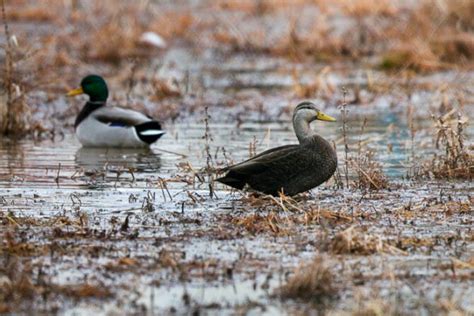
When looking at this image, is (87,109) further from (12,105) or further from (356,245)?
(356,245)

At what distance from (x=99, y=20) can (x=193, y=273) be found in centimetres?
2026

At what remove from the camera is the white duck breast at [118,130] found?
1355cm

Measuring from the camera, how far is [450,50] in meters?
20.2

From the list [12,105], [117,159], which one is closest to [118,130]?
[117,159]

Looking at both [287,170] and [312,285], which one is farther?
[287,170]

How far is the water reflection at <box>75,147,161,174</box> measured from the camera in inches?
467

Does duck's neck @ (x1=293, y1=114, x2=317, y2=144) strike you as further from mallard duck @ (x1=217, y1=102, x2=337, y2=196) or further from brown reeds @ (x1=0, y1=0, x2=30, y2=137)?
brown reeds @ (x1=0, y1=0, x2=30, y2=137)

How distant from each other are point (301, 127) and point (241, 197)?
0.82 metres

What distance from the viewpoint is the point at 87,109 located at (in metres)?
14.1

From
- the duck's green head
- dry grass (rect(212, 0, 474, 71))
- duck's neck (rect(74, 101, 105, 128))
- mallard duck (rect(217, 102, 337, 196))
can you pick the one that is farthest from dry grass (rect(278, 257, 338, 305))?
dry grass (rect(212, 0, 474, 71))

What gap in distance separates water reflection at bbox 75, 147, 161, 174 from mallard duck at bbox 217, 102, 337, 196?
222 cm

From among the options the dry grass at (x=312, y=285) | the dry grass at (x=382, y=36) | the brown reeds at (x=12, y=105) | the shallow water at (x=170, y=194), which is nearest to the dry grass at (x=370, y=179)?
the shallow water at (x=170, y=194)

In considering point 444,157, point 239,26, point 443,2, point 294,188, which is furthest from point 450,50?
point 294,188

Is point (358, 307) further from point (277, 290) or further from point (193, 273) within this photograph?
point (193, 273)
